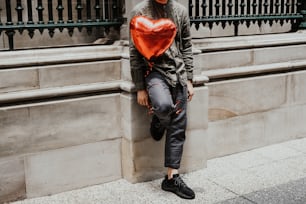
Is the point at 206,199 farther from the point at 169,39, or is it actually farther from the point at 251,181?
the point at 169,39

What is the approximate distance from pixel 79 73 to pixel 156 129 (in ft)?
3.24

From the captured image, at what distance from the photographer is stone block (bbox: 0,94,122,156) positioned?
451 centimetres

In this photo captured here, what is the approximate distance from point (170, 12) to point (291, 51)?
8.28 ft

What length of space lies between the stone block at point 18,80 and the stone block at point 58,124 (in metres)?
0.19

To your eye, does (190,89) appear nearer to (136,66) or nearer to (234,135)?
(136,66)

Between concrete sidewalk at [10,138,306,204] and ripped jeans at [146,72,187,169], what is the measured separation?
42 centimetres

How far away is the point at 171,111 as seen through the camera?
4.56 meters

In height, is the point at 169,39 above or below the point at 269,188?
above

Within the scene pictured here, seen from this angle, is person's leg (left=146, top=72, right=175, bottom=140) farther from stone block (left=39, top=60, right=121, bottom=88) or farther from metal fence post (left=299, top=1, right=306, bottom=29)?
metal fence post (left=299, top=1, right=306, bottom=29)

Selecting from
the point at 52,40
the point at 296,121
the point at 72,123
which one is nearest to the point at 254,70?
the point at 296,121

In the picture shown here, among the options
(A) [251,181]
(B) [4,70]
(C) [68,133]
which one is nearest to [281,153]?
(A) [251,181]

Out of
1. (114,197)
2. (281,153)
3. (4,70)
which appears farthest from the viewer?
(281,153)

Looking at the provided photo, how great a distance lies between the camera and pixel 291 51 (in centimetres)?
644

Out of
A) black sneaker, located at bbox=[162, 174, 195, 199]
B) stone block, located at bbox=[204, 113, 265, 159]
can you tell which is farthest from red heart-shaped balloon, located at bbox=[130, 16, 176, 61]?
stone block, located at bbox=[204, 113, 265, 159]
